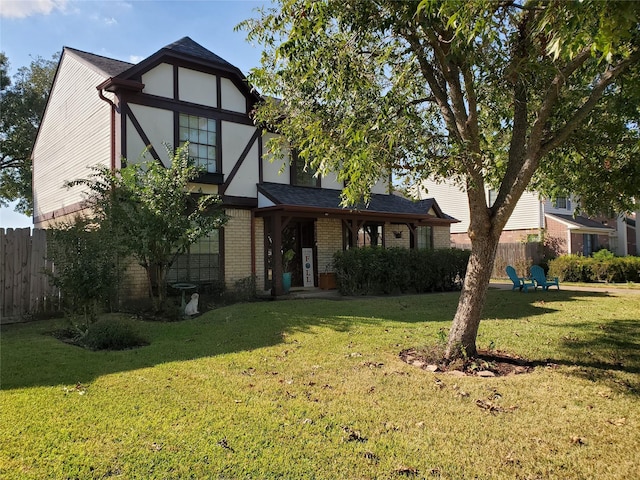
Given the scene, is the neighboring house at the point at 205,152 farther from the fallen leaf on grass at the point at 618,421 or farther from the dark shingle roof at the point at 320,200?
the fallen leaf on grass at the point at 618,421

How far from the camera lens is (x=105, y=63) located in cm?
1428

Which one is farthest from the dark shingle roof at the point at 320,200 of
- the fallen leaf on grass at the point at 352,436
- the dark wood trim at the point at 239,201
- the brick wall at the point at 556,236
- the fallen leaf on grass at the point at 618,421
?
the brick wall at the point at 556,236

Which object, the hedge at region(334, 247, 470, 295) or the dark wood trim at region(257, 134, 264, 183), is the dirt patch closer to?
the hedge at region(334, 247, 470, 295)

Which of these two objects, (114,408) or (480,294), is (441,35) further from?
(114,408)

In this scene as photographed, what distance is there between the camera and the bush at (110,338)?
7148 mm

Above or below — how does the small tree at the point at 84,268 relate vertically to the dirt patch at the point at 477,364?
above

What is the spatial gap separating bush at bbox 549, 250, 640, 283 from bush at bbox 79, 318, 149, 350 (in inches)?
762

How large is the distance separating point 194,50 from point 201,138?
297 centimetres

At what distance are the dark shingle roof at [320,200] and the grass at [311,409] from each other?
625 cm

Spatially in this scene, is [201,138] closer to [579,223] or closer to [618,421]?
[618,421]

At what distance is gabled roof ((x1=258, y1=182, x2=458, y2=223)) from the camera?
14.0 metres

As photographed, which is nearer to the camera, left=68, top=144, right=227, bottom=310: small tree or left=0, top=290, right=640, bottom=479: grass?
left=0, top=290, right=640, bottom=479: grass

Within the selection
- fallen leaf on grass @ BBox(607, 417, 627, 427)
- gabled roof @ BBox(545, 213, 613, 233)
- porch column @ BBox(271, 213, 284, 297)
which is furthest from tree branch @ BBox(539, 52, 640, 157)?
gabled roof @ BBox(545, 213, 613, 233)

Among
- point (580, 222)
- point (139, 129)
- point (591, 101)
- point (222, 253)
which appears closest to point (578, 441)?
point (591, 101)
